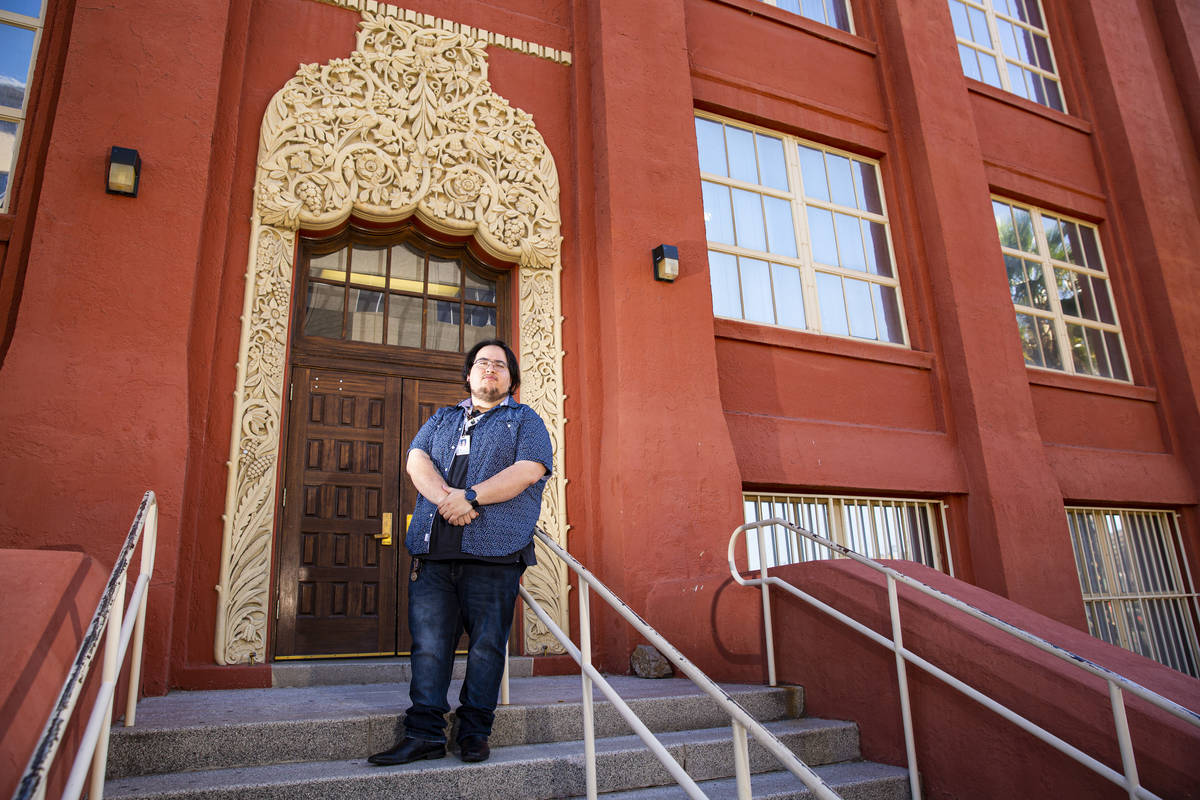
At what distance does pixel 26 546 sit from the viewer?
4.26 metres

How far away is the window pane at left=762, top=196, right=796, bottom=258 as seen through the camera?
783cm

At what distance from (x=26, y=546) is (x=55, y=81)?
309 centimetres

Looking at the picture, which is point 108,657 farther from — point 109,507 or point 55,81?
point 55,81

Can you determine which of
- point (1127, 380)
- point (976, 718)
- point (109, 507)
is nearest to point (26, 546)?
point (109, 507)

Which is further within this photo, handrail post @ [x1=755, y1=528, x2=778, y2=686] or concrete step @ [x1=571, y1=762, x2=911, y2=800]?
handrail post @ [x1=755, y1=528, x2=778, y2=686]

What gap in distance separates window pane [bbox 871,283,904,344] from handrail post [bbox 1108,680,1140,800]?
5128 mm

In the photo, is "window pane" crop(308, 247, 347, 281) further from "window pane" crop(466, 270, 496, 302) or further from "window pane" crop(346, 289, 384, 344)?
"window pane" crop(466, 270, 496, 302)

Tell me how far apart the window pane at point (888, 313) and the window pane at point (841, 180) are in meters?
0.93

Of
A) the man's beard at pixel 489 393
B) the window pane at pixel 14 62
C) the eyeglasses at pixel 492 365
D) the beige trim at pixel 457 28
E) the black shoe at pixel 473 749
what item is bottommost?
the black shoe at pixel 473 749

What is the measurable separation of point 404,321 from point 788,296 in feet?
11.6

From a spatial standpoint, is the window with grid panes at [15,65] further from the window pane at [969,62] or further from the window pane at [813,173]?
the window pane at [969,62]

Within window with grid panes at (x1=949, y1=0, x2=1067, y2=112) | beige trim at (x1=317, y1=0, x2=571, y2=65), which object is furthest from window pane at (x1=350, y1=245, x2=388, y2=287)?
window with grid panes at (x1=949, y1=0, x2=1067, y2=112)

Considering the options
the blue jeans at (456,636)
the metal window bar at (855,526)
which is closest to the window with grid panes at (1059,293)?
the metal window bar at (855,526)

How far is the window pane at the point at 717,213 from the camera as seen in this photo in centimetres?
755
